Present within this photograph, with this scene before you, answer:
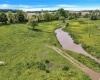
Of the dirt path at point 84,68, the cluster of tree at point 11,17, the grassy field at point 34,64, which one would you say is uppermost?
the cluster of tree at point 11,17

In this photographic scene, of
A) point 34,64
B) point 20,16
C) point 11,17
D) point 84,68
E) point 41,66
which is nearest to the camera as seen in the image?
point 41,66

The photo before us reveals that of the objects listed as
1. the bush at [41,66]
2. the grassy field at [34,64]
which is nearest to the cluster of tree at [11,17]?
the grassy field at [34,64]

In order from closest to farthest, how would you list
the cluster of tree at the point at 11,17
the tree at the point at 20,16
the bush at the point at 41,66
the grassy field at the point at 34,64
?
the grassy field at the point at 34,64 → the bush at the point at 41,66 → the cluster of tree at the point at 11,17 → the tree at the point at 20,16

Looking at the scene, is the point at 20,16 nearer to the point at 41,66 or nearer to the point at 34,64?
the point at 34,64

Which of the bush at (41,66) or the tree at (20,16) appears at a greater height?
the tree at (20,16)

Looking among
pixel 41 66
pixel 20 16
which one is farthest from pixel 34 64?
pixel 20 16

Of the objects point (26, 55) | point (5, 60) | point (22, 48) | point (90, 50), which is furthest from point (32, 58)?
point (90, 50)

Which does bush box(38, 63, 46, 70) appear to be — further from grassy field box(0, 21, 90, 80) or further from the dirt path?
the dirt path

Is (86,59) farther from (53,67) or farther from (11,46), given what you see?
(11,46)

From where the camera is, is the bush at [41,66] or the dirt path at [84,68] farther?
the bush at [41,66]

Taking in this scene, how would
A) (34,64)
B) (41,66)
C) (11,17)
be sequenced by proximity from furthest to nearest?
(11,17), (34,64), (41,66)

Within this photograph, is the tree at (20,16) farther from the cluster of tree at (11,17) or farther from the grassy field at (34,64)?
the grassy field at (34,64)

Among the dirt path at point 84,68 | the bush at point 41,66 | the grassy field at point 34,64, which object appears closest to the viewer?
the grassy field at point 34,64
